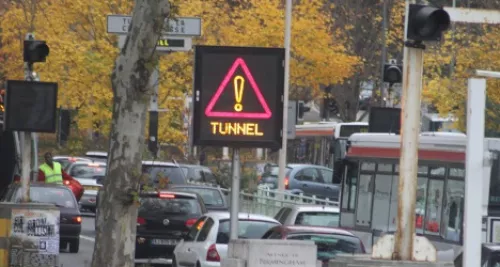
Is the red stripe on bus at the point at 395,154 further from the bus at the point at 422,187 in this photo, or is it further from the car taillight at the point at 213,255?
the car taillight at the point at 213,255

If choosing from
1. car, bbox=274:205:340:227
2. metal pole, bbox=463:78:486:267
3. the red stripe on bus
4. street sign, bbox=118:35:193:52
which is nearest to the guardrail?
the red stripe on bus

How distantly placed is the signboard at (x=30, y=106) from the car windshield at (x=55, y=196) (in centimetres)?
1014

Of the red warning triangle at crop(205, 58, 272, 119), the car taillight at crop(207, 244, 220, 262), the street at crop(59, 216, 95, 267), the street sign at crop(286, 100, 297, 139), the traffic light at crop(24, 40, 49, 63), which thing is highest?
the traffic light at crop(24, 40, 49, 63)

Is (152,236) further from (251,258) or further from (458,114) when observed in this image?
(458,114)

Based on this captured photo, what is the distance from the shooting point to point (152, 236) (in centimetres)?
2483

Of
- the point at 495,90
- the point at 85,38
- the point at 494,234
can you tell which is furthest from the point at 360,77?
the point at 494,234

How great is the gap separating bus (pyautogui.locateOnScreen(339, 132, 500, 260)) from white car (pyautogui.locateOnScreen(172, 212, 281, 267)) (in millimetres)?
2764

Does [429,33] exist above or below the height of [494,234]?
above

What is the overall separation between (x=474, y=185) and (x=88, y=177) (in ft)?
105

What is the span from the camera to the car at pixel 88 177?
38688 millimetres

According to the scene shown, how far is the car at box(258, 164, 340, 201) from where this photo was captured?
46312mm

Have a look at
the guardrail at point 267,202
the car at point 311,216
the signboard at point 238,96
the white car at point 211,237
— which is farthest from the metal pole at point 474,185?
the guardrail at point 267,202

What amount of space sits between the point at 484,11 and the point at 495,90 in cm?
2336

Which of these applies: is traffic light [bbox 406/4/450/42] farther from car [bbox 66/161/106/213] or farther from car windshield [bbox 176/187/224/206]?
car [bbox 66/161/106/213]
